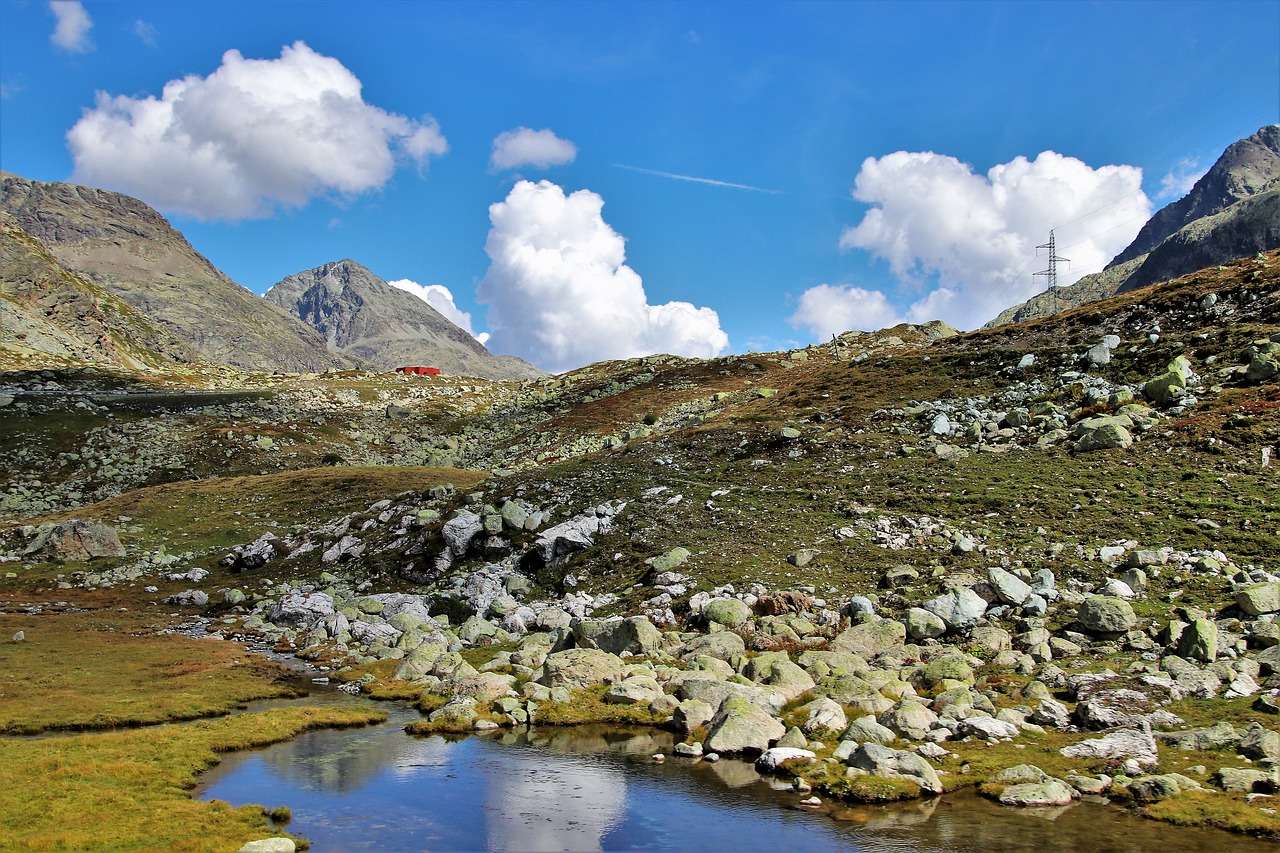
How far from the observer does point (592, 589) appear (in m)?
47.8

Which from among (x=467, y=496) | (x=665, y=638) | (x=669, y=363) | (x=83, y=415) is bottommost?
(x=665, y=638)

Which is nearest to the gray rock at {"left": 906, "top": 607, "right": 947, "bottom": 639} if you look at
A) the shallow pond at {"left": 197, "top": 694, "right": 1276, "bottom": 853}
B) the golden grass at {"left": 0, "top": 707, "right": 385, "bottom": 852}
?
the shallow pond at {"left": 197, "top": 694, "right": 1276, "bottom": 853}

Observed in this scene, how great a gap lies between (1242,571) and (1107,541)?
18.8ft

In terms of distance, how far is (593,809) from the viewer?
21.9 m

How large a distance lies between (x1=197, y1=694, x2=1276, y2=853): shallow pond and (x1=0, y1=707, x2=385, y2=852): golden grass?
1216 millimetres

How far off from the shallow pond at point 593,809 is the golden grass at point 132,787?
122cm

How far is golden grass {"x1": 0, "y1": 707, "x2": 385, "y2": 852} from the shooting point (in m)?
19.6

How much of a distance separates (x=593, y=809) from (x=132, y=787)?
15.2m

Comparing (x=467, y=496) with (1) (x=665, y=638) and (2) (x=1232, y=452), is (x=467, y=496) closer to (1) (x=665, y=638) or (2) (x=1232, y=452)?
(1) (x=665, y=638)

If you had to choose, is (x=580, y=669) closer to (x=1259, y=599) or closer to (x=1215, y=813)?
(x=1215, y=813)

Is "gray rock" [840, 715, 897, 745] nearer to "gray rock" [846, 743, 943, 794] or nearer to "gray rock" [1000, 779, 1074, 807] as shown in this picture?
"gray rock" [846, 743, 943, 794]

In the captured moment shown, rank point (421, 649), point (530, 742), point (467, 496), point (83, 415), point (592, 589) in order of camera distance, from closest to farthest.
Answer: point (530, 742) < point (421, 649) < point (592, 589) < point (467, 496) < point (83, 415)

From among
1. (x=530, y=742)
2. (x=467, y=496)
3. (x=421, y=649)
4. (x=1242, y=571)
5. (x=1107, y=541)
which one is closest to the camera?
(x=530, y=742)

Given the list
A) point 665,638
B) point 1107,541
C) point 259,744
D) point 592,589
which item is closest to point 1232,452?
point 1107,541
